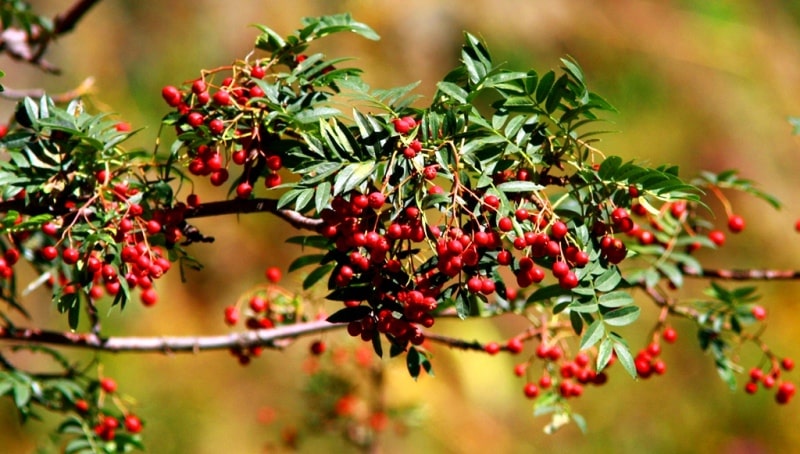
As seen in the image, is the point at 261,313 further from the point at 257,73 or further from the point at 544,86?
the point at 544,86

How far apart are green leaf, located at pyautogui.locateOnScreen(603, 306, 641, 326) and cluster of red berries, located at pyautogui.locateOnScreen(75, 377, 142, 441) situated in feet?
2.80

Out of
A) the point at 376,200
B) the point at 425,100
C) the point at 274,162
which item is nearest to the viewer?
the point at 376,200

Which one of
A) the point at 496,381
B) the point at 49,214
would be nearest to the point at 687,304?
the point at 49,214

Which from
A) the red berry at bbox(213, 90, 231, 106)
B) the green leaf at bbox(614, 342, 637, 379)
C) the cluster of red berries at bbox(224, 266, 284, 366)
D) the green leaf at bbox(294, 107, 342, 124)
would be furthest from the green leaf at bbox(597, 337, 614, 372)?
the cluster of red berries at bbox(224, 266, 284, 366)

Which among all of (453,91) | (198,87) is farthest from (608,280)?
(198,87)

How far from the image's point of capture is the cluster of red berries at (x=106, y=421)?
1.39 metres

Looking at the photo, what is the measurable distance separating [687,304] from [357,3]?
2.65 m

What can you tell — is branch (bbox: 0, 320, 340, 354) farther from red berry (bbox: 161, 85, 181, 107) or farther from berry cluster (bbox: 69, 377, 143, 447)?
red berry (bbox: 161, 85, 181, 107)

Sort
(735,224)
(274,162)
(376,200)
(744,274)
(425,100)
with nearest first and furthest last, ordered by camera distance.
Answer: (376,200), (274,162), (744,274), (735,224), (425,100)

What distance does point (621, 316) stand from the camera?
918mm

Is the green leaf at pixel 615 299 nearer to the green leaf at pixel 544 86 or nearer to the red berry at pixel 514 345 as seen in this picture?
the green leaf at pixel 544 86

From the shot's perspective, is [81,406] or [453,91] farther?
[81,406]

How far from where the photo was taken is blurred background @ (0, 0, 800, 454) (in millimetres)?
3207

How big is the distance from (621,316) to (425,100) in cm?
274
